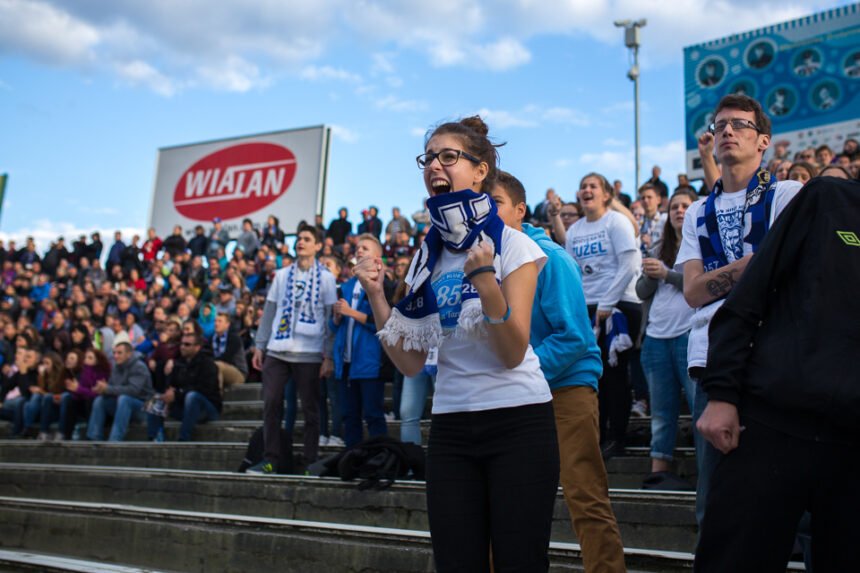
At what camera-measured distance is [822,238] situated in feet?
6.65

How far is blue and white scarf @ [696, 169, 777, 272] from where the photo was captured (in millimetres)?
2781

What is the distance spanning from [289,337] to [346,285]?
0.94m

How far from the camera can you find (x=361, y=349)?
6.42 meters

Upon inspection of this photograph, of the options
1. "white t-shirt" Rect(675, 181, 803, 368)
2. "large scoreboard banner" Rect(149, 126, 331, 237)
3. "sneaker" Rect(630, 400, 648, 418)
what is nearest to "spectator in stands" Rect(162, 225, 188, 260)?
"large scoreboard banner" Rect(149, 126, 331, 237)

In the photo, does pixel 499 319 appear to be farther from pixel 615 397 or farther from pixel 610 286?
pixel 610 286

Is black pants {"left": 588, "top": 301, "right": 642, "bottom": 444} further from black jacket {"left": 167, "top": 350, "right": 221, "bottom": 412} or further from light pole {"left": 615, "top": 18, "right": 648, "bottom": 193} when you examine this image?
light pole {"left": 615, "top": 18, "right": 648, "bottom": 193}

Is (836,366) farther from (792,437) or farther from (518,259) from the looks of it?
(518,259)

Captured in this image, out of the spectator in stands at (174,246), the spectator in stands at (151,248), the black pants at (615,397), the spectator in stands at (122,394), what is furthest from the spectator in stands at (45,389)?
the spectator in stands at (151,248)

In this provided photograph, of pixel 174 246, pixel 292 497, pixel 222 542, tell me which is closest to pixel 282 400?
pixel 292 497

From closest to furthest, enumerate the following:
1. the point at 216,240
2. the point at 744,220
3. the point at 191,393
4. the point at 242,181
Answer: the point at 744,220 < the point at 191,393 < the point at 216,240 < the point at 242,181

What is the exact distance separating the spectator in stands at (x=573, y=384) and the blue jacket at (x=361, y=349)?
9.40ft

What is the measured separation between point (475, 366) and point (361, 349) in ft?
13.5

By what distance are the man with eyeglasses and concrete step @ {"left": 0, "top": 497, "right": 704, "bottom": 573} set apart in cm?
133

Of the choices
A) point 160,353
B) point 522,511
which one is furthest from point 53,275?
point 522,511
